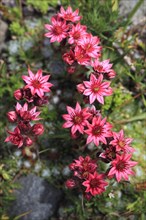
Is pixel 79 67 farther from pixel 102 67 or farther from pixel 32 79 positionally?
pixel 32 79

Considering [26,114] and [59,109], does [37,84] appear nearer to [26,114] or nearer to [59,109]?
[26,114]

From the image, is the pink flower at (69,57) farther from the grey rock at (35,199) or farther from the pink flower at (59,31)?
the grey rock at (35,199)

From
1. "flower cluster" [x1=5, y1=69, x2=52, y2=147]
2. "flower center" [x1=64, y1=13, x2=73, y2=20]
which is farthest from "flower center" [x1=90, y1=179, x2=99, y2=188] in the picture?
"flower center" [x1=64, y1=13, x2=73, y2=20]

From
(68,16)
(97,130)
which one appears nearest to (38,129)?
(97,130)

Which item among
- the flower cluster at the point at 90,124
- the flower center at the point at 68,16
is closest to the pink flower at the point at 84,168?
the flower cluster at the point at 90,124

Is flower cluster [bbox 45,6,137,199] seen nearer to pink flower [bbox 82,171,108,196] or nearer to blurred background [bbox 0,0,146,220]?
pink flower [bbox 82,171,108,196]

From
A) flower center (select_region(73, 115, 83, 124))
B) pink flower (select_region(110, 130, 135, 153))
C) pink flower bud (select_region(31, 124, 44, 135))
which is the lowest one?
pink flower (select_region(110, 130, 135, 153))
